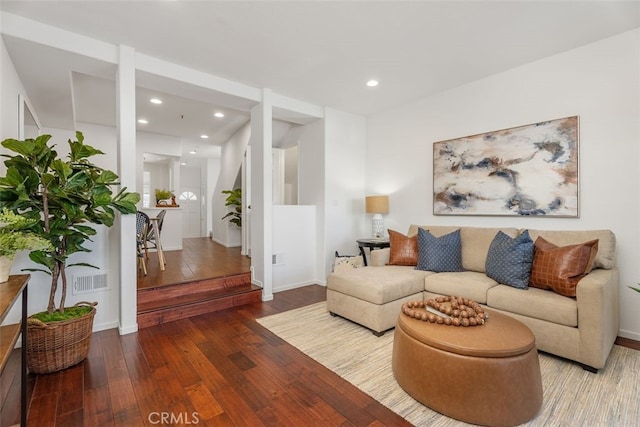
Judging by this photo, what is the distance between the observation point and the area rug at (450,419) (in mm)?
1626

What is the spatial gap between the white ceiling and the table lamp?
4.90 ft

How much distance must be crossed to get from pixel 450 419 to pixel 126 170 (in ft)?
10.4

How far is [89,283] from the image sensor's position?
8.99 ft

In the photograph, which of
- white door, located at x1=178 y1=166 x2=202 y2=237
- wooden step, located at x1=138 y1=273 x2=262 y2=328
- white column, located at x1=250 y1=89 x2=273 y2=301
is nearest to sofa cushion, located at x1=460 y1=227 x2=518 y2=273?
white column, located at x1=250 y1=89 x2=273 y2=301

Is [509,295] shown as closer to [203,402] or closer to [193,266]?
[203,402]

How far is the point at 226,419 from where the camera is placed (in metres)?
1.62

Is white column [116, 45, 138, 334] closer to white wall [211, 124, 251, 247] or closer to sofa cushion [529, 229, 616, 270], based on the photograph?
white wall [211, 124, 251, 247]

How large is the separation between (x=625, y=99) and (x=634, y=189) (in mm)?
795

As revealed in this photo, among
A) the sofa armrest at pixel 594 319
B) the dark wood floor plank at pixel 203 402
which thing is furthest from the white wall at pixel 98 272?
the sofa armrest at pixel 594 319

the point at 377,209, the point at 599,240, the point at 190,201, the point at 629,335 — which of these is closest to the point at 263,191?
the point at 377,209

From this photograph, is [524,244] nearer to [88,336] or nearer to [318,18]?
[318,18]

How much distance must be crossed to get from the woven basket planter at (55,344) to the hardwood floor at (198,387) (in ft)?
0.22

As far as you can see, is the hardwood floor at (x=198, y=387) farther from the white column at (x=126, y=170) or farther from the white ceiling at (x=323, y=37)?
the white ceiling at (x=323, y=37)

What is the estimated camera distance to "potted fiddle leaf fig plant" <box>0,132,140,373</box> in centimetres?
194
